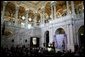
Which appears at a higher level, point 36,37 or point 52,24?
point 52,24

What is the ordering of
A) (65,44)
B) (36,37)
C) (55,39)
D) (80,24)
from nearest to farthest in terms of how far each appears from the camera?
(80,24)
(65,44)
(55,39)
(36,37)

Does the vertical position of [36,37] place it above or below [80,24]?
below

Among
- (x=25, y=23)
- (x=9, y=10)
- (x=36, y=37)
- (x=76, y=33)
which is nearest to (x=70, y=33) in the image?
(x=76, y=33)

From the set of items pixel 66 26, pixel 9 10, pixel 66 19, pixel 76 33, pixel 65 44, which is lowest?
pixel 65 44

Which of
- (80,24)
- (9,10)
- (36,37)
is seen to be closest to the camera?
(80,24)

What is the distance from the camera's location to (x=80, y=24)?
1505cm

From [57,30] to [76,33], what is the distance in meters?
3.97

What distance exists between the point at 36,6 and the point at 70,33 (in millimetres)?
11395

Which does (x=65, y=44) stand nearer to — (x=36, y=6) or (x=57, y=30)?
(x=57, y=30)

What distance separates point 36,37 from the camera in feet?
72.0

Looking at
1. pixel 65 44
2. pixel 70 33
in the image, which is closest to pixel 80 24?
pixel 70 33

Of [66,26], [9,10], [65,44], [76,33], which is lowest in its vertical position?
[65,44]

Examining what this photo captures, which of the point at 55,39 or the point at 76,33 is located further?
the point at 55,39

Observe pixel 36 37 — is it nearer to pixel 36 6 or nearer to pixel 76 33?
pixel 36 6
